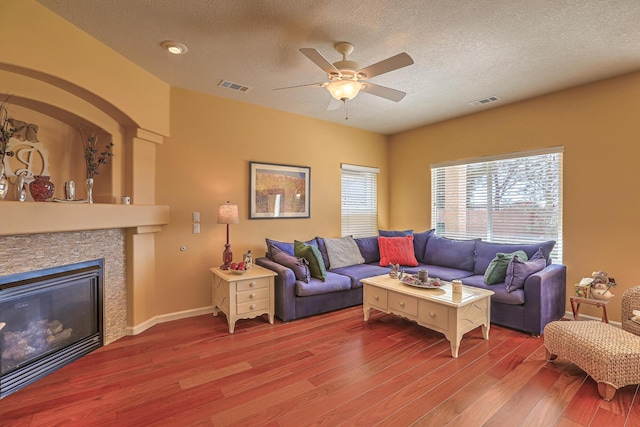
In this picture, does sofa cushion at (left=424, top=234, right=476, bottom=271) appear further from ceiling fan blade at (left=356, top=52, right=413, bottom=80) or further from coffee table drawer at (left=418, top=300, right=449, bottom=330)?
ceiling fan blade at (left=356, top=52, right=413, bottom=80)

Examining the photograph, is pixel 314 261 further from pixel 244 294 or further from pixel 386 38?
pixel 386 38

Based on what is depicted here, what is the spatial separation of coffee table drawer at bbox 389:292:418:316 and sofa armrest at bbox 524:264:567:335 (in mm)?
1244

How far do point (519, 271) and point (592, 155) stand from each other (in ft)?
5.59

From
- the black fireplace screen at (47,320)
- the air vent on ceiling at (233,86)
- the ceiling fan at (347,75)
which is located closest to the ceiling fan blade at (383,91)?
the ceiling fan at (347,75)

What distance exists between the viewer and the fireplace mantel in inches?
82.4

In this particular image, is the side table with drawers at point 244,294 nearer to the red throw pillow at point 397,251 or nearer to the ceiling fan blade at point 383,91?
the red throw pillow at point 397,251

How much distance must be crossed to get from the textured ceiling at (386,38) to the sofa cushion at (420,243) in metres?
2.28

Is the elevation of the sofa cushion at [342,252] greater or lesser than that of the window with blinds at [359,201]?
lesser

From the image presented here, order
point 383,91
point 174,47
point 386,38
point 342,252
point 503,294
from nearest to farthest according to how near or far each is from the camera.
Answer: point 386,38 → point 174,47 → point 383,91 → point 503,294 → point 342,252

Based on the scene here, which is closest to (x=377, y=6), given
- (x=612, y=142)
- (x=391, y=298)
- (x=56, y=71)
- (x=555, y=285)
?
(x=56, y=71)

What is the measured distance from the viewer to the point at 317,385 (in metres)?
2.35

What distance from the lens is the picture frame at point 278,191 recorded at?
4.31 metres

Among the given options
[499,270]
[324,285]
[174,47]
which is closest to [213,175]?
[174,47]

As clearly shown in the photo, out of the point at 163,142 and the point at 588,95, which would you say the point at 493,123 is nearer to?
the point at 588,95
